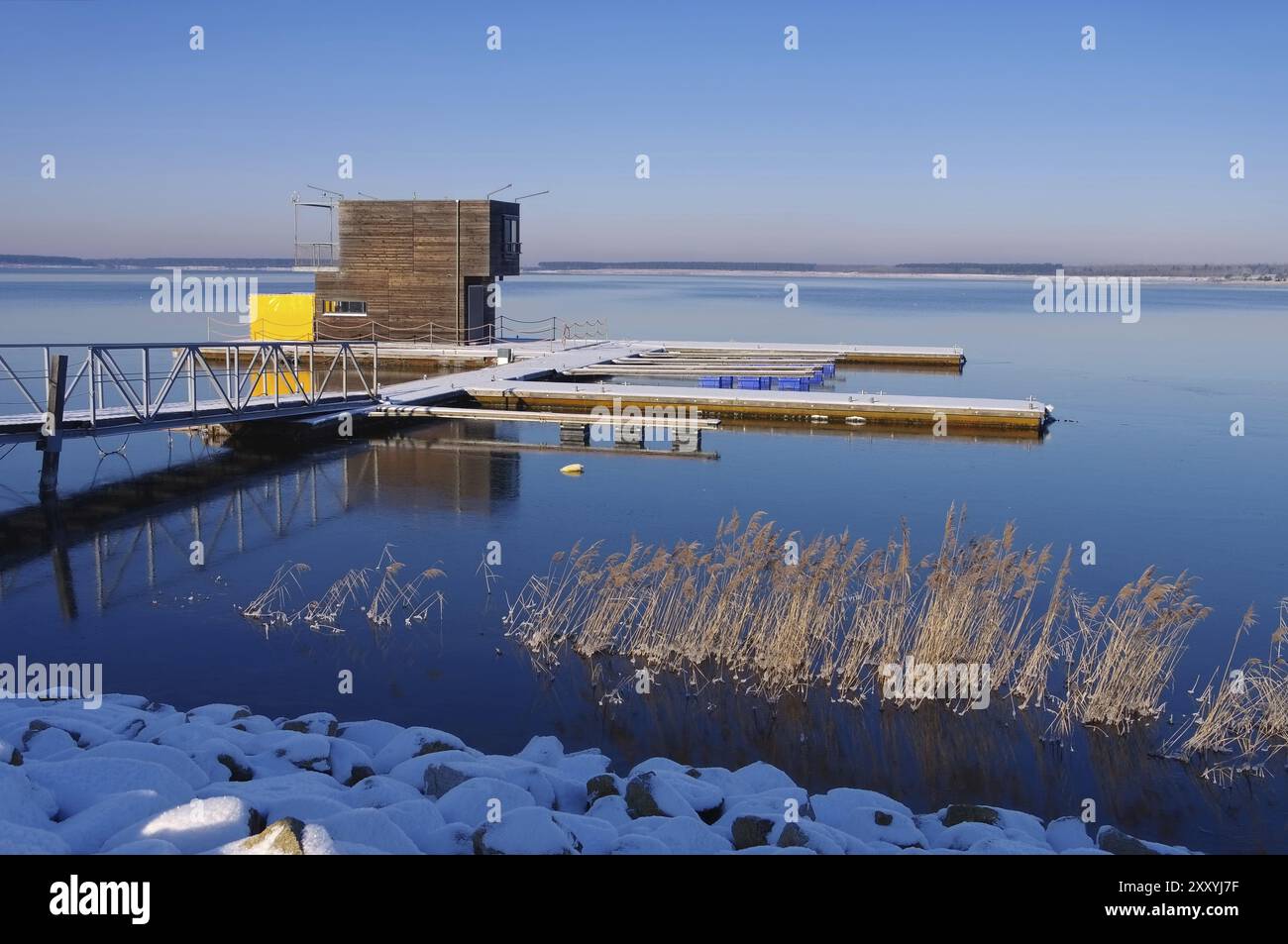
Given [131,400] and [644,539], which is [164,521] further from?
[644,539]

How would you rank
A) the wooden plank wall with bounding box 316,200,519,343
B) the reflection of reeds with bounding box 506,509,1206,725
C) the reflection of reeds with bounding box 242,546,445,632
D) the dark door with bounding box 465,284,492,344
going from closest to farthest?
the reflection of reeds with bounding box 506,509,1206,725
the reflection of reeds with bounding box 242,546,445,632
the wooden plank wall with bounding box 316,200,519,343
the dark door with bounding box 465,284,492,344

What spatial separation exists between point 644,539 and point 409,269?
20903 millimetres

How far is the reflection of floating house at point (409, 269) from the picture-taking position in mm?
31672

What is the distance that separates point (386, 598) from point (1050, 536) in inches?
289

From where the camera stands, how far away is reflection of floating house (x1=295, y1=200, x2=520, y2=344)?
31672 millimetres

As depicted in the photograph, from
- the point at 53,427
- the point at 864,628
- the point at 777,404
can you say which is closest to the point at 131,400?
the point at 53,427

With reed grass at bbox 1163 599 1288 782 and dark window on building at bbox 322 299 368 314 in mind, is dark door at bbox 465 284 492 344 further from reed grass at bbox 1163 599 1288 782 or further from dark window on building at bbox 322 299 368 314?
reed grass at bbox 1163 599 1288 782

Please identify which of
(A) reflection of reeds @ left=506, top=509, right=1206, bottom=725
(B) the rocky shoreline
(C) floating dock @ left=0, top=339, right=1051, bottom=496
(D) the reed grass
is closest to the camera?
(B) the rocky shoreline

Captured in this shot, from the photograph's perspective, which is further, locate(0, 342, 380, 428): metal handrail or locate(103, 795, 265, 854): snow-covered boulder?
locate(0, 342, 380, 428): metal handrail

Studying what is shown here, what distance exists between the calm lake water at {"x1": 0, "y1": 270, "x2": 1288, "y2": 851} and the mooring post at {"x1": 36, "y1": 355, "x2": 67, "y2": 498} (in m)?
0.37

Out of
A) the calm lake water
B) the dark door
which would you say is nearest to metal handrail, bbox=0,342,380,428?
the calm lake water

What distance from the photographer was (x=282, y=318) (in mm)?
33125
